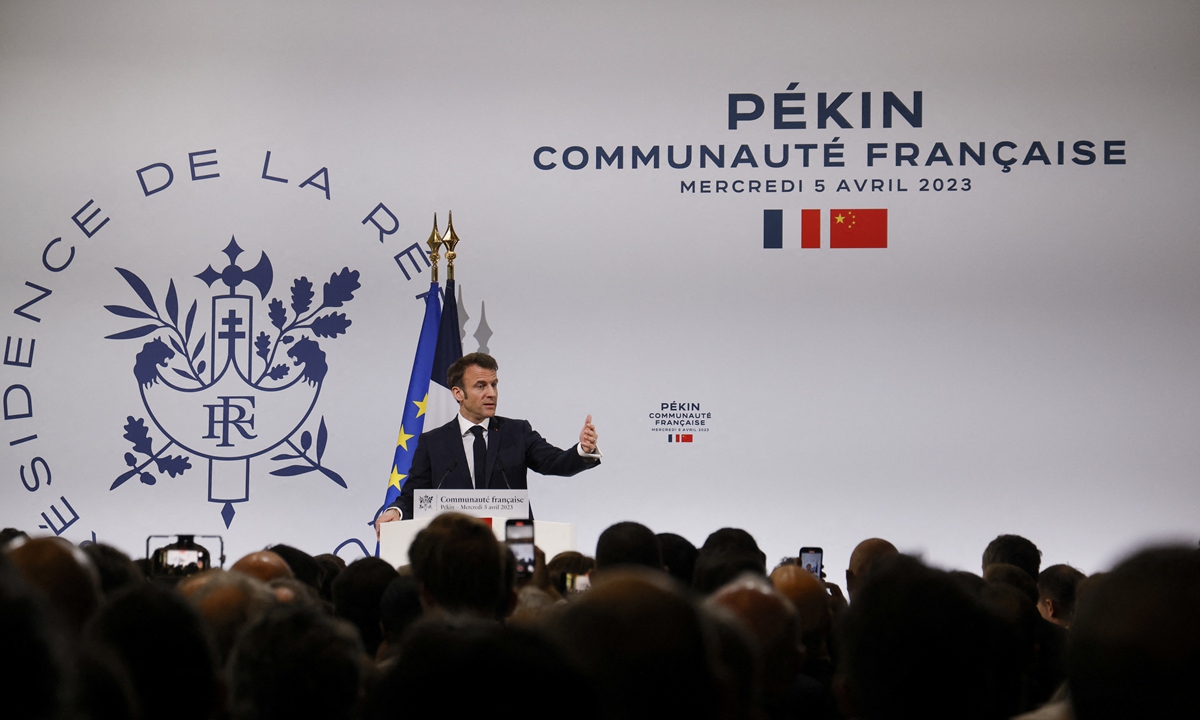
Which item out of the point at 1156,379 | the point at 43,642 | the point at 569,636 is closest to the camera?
the point at 43,642

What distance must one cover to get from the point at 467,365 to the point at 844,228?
8.74 ft

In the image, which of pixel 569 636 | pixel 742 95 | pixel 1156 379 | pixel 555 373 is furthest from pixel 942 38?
pixel 569 636

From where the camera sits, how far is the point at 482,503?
4.59 m

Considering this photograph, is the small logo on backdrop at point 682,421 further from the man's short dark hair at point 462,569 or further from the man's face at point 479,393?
the man's short dark hair at point 462,569

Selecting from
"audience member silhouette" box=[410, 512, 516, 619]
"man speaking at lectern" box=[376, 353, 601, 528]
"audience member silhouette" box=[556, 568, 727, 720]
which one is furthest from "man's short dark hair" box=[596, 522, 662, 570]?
"man speaking at lectern" box=[376, 353, 601, 528]

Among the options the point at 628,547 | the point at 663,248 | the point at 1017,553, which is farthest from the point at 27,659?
the point at 663,248

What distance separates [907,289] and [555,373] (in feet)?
7.23

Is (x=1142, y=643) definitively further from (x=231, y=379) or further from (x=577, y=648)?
(x=231, y=379)

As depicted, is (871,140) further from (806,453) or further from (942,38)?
(806,453)

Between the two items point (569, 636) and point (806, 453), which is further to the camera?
point (806, 453)

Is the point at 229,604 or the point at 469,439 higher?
the point at 469,439

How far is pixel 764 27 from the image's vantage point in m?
7.12

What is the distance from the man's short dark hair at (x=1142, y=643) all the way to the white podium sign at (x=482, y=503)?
349 centimetres

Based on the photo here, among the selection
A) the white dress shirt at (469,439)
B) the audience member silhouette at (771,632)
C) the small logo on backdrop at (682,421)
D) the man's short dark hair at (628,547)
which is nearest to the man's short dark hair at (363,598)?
the man's short dark hair at (628,547)
